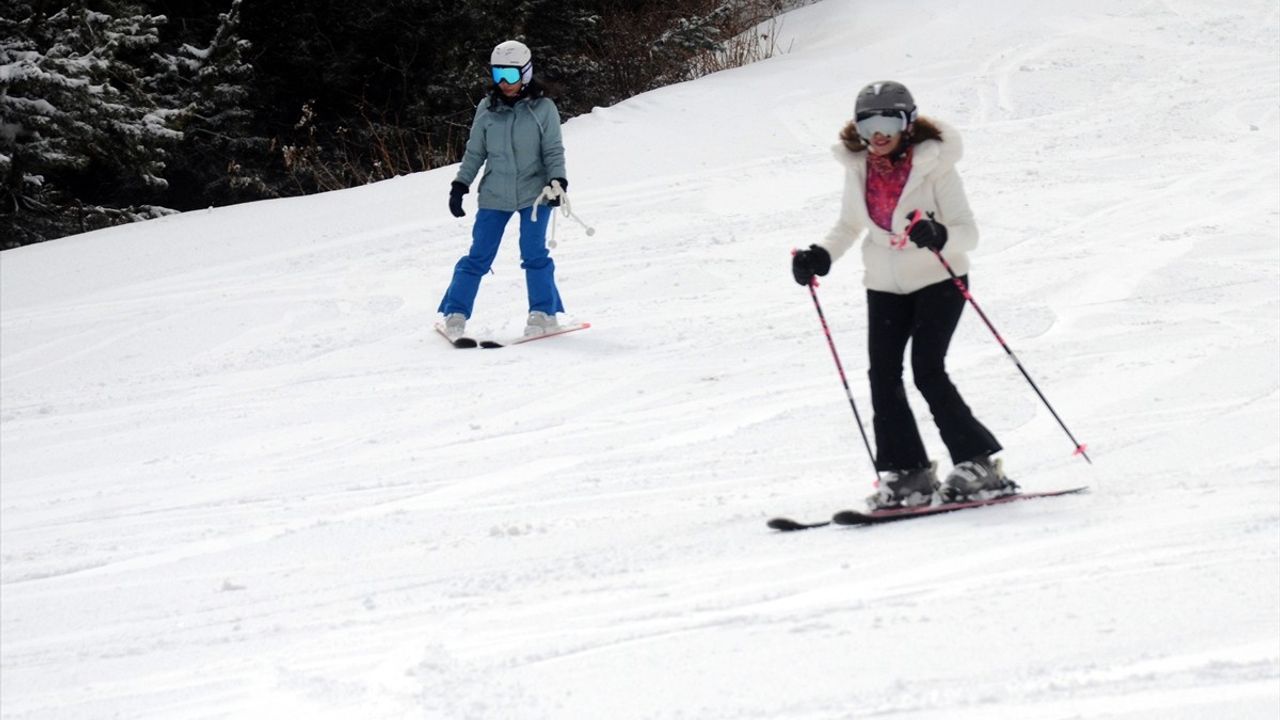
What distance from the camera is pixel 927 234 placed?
13.1 feet

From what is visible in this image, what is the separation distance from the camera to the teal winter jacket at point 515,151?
293 inches

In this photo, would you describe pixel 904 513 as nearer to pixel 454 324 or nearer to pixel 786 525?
pixel 786 525

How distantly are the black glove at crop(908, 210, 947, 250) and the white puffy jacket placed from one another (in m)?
0.12

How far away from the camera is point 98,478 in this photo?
20.0 ft

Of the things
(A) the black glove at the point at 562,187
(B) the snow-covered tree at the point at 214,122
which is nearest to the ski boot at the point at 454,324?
(A) the black glove at the point at 562,187

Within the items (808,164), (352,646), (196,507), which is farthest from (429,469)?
(808,164)

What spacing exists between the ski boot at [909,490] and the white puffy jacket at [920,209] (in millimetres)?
A: 586

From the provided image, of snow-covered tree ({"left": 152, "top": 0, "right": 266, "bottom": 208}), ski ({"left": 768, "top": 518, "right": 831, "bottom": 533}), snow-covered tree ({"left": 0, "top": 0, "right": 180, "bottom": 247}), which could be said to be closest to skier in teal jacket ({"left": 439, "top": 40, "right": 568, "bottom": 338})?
ski ({"left": 768, "top": 518, "right": 831, "bottom": 533})

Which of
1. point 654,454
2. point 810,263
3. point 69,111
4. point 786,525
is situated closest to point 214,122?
point 69,111

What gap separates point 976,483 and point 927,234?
2.84ft

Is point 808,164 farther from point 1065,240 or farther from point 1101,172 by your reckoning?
point 1065,240

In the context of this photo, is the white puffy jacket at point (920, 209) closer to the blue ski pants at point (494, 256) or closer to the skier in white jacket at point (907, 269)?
the skier in white jacket at point (907, 269)

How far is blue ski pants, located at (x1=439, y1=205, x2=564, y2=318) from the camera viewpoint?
25.0ft

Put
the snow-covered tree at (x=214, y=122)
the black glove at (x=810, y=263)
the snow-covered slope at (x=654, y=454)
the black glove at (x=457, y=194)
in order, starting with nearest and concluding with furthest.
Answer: the snow-covered slope at (x=654, y=454), the black glove at (x=810, y=263), the black glove at (x=457, y=194), the snow-covered tree at (x=214, y=122)
